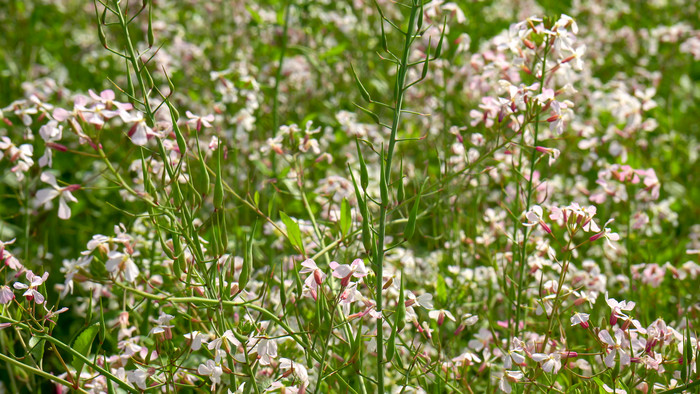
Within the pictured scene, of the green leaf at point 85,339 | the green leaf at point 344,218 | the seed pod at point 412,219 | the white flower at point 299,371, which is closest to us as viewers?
the seed pod at point 412,219

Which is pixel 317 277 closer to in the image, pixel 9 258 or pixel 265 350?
pixel 265 350

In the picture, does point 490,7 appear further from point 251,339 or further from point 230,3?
point 251,339

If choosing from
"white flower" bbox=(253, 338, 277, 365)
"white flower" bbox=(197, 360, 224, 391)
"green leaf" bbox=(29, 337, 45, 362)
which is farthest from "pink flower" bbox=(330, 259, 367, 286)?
"green leaf" bbox=(29, 337, 45, 362)

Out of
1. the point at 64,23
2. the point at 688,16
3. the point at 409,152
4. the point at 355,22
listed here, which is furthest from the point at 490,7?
the point at 64,23

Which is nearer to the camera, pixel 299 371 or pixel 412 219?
pixel 412 219

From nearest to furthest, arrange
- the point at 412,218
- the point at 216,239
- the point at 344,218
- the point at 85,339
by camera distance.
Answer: the point at 412,218 < the point at 216,239 < the point at 85,339 < the point at 344,218

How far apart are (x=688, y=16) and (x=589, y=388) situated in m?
4.80

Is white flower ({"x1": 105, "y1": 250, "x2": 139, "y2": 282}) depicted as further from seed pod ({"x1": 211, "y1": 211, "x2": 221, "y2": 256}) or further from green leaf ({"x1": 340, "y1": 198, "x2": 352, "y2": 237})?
green leaf ({"x1": 340, "y1": 198, "x2": 352, "y2": 237})

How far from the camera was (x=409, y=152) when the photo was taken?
356 centimetres

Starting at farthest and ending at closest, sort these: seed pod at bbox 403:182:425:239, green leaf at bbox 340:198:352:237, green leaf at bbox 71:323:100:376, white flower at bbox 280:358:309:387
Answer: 1. green leaf at bbox 340:198:352:237
2. green leaf at bbox 71:323:100:376
3. white flower at bbox 280:358:309:387
4. seed pod at bbox 403:182:425:239

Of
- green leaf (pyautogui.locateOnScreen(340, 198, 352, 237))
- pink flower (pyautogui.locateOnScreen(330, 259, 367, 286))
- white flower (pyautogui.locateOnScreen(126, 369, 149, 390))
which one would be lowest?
white flower (pyautogui.locateOnScreen(126, 369, 149, 390))

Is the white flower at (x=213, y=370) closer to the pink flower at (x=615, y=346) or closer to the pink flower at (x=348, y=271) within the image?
the pink flower at (x=348, y=271)

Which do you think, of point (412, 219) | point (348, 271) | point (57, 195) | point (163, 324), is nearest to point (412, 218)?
point (412, 219)

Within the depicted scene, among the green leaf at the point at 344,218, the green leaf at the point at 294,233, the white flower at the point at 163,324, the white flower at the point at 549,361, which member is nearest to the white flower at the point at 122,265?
the white flower at the point at 163,324
